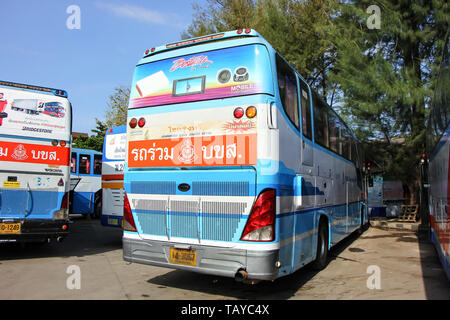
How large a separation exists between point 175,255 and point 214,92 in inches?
90.6

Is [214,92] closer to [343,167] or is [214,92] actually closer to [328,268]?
[328,268]

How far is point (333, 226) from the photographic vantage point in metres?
8.02

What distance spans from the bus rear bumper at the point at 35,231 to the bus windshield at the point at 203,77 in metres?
3.58

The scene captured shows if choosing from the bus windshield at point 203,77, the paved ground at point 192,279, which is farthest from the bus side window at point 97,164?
the bus windshield at point 203,77

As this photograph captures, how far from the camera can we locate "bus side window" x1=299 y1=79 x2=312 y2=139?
6.04 meters

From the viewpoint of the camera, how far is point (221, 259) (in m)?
4.81

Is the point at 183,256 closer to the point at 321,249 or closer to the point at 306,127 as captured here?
the point at 306,127

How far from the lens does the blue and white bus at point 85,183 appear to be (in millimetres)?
16297

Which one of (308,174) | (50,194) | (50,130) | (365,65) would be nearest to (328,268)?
(308,174)

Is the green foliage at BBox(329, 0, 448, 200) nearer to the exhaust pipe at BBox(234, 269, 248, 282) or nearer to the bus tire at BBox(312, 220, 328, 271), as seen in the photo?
the bus tire at BBox(312, 220, 328, 271)

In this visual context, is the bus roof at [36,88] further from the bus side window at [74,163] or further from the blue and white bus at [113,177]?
the bus side window at [74,163]

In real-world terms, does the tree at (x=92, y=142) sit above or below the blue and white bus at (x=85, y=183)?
above

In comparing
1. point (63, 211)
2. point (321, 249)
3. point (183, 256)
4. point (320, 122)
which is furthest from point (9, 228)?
point (320, 122)

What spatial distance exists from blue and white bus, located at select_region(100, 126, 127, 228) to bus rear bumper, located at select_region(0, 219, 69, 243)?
1.82 metres
